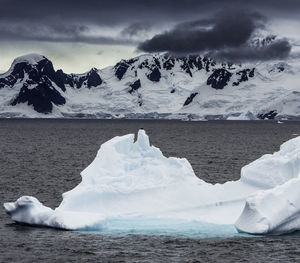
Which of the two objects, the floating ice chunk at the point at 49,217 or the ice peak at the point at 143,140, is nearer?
the floating ice chunk at the point at 49,217

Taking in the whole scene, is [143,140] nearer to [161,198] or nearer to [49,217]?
[161,198]

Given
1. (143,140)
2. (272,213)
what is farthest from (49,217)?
(272,213)

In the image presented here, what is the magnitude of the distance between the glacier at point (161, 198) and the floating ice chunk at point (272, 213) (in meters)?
0.06

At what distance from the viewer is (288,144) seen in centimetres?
4419

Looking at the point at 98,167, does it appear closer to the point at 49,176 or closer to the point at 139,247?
the point at 139,247

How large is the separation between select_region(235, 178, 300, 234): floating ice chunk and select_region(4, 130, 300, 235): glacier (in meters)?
0.06

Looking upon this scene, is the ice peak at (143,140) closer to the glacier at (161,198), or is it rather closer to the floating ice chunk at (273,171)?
the glacier at (161,198)

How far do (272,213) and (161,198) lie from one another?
26.8 feet

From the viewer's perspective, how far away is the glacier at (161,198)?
35.9m

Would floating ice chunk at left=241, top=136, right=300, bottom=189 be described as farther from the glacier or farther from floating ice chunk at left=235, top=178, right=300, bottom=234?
floating ice chunk at left=235, top=178, right=300, bottom=234

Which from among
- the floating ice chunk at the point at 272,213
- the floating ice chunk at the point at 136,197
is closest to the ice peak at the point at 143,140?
the floating ice chunk at the point at 136,197

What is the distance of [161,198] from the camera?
4047 centimetres

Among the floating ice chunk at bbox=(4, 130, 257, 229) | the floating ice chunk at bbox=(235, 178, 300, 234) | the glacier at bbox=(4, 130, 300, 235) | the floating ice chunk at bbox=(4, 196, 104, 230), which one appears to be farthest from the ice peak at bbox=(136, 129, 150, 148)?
the floating ice chunk at bbox=(235, 178, 300, 234)

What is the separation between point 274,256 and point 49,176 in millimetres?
39935
